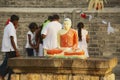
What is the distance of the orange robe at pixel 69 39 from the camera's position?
344 inches

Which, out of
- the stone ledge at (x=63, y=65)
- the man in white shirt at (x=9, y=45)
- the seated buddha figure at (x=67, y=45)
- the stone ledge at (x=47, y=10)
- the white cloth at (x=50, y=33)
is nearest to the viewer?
the stone ledge at (x=63, y=65)

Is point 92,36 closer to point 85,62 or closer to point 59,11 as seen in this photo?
point 59,11

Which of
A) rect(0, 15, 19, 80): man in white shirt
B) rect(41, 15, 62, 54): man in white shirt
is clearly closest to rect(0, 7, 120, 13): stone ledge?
rect(41, 15, 62, 54): man in white shirt

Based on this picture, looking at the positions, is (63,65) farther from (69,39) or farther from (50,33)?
(50,33)

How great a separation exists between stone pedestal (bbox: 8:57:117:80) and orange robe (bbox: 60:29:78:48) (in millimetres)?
1129

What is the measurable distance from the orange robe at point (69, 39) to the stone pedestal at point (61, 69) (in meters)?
1.13

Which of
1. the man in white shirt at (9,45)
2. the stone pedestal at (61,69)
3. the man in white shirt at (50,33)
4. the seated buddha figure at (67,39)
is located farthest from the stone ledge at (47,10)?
the stone pedestal at (61,69)

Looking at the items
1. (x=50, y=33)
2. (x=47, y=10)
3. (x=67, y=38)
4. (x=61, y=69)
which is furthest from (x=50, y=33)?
(x=47, y=10)

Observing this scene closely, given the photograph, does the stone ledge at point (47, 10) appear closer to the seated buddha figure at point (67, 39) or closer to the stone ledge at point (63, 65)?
the seated buddha figure at point (67, 39)

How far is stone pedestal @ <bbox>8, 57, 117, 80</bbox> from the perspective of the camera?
7398mm

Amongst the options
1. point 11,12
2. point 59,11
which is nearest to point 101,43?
point 59,11

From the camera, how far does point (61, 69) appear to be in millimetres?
7512

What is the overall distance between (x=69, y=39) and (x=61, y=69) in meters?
1.31

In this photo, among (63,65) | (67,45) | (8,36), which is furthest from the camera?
(8,36)
